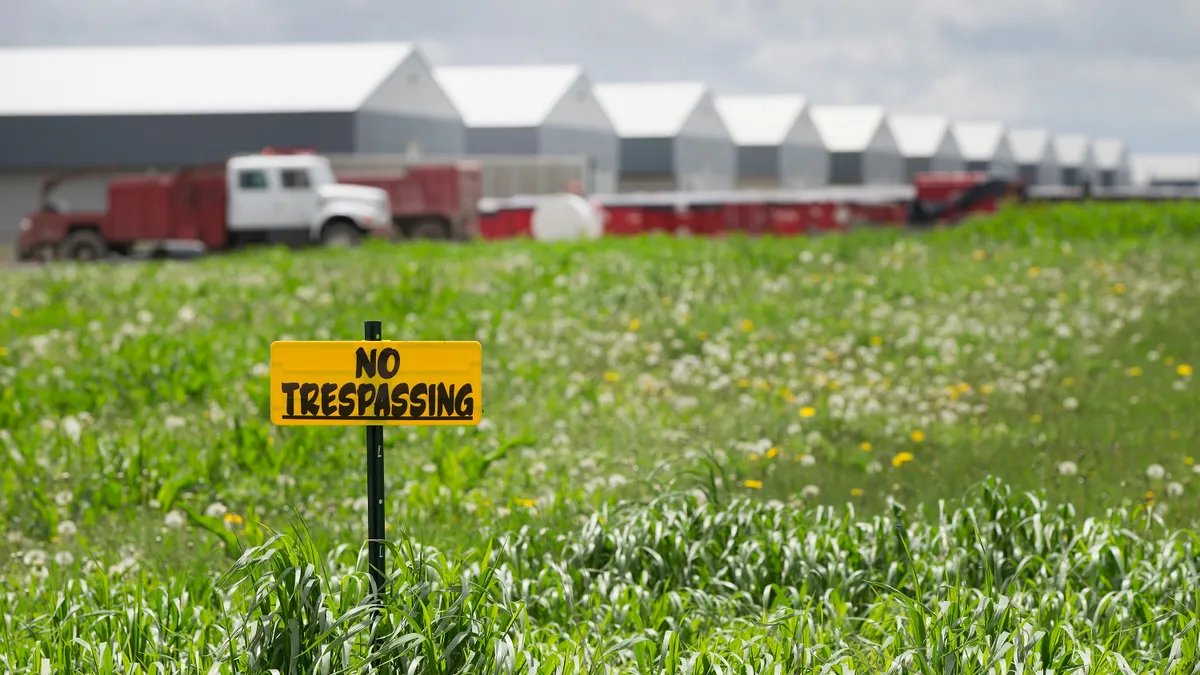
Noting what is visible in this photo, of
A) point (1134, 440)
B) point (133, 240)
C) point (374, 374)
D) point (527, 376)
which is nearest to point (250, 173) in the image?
point (133, 240)

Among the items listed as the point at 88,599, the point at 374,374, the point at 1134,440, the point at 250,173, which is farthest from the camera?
the point at 250,173

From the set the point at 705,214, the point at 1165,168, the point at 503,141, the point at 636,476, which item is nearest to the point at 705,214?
the point at 705,214

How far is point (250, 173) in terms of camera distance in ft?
96.3

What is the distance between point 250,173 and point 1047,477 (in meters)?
24.4

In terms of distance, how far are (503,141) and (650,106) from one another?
13.9m

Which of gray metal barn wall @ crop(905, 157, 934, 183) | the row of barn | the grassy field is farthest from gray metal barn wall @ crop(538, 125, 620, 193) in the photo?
the grassy field

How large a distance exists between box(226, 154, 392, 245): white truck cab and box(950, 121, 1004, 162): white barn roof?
7903 centimetres

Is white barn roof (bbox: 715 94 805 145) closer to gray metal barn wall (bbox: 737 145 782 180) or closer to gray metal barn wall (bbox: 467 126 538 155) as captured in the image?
gray metal barn wall (bbox: 737 145 782 180)

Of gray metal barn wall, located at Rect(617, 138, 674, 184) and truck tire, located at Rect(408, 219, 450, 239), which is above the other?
gray metal barn wall, located at Rect(617, 138, 674, 184)

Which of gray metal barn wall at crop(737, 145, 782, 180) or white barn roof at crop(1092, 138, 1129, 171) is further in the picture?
white barn roof at crop(1092, 138, 1129, 171)

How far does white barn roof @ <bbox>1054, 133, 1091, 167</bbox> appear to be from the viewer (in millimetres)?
123875

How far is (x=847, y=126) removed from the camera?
84.3m

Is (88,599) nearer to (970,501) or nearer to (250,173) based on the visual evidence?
(970,501)

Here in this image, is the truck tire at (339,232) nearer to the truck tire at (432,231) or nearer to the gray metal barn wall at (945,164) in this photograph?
the truck tire at (432,231)
